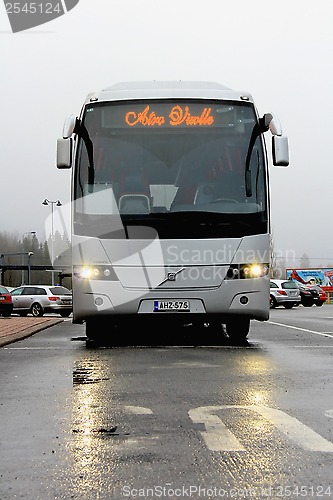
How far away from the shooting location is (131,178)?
12.5 m

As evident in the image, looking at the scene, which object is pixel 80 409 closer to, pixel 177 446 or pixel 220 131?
pixel 177 446

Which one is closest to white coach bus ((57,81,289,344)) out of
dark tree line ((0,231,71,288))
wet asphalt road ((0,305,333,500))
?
wet asphalt road ((0,305,333,500))

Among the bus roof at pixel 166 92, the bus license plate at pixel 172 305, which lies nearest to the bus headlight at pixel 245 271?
the bus license plate at pixel 172 305

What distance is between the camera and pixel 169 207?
12.3 metres

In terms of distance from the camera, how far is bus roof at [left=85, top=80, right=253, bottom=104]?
1299 cm

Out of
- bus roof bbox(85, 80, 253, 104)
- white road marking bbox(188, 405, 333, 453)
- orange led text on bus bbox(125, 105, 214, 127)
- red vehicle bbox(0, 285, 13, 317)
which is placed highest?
bus roof bbox(85, 80, 253, 104)

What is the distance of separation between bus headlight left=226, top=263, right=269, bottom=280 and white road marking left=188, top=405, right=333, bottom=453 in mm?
5749

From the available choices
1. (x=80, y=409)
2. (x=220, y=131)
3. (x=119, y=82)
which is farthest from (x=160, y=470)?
(x=119, y=82)

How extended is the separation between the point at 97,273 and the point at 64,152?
190cm

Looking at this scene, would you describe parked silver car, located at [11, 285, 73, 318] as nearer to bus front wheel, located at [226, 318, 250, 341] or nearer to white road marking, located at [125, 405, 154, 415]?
bus front wheel, located at [226, 318, 250, 341]

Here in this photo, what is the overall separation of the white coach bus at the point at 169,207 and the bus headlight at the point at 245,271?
0.01m

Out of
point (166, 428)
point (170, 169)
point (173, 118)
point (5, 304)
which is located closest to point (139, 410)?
point (166, 428)

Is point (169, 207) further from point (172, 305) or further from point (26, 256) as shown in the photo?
point (26, 256)

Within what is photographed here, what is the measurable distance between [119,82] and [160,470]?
33.7ft
